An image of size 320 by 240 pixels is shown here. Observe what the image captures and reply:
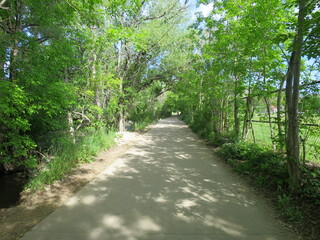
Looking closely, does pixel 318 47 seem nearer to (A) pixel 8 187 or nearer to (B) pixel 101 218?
(B) pixel 101 218

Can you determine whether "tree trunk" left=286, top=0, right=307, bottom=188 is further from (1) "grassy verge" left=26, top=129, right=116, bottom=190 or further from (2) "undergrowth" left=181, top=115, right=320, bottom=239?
(1) "grassy verge" left=26, top=129, right=116, bottom=190

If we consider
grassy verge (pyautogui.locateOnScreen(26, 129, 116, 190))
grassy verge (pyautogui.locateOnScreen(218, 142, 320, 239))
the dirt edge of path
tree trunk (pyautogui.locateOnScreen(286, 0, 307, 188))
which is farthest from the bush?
grassy verge (pyautogui.locateOnScreen(26, 129, 116, 190))

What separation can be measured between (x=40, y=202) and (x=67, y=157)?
1773 millimetres

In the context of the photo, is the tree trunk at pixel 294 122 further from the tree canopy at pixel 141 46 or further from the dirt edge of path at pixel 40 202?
the dirt edge of path at pixel 40 202

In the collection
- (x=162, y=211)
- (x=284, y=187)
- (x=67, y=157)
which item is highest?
(x=67, y=157)

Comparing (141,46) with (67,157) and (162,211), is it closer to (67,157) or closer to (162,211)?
(67,157)

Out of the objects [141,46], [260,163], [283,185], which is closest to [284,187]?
[283,185]

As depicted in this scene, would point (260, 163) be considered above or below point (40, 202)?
above

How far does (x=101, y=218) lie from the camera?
8.55 feet

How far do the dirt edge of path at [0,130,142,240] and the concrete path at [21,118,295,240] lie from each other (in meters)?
0.18

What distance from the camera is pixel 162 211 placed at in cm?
279

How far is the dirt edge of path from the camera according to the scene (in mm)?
2434

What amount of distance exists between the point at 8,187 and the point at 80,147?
207 cm

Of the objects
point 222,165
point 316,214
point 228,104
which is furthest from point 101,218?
point 228,104
